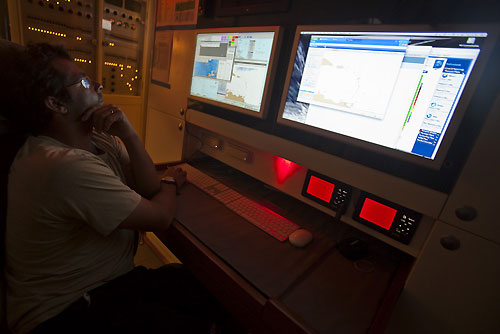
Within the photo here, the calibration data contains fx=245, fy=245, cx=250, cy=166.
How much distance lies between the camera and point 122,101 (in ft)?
7.33

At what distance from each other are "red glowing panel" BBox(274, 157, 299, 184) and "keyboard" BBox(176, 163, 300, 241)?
178mm

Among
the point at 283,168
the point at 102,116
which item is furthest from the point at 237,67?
the point at 102,116

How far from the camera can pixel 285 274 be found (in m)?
0.78

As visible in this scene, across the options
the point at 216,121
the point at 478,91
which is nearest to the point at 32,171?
the point at 216,121

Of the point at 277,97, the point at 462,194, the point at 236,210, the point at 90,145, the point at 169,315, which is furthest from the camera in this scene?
the point at 277,97

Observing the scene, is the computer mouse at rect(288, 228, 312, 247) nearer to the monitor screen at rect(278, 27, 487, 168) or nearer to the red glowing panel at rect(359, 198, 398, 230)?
the red glowing panel at rect(359, 198, 398, 230)

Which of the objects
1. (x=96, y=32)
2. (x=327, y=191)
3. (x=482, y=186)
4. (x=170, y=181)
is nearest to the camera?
(x=482, y=186)

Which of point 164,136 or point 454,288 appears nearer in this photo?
point 454,288

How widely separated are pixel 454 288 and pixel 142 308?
0.97 m

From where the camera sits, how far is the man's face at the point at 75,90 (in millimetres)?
827

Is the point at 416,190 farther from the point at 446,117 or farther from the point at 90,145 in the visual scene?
the point at 90,145

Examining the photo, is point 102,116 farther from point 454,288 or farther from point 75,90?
point 454,288

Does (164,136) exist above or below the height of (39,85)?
below

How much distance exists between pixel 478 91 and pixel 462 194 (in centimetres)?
29
